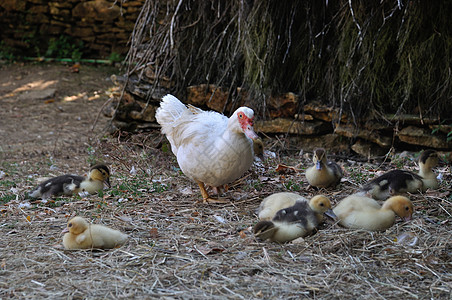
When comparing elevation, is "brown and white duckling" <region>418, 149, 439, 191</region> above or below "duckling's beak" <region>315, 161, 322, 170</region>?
above

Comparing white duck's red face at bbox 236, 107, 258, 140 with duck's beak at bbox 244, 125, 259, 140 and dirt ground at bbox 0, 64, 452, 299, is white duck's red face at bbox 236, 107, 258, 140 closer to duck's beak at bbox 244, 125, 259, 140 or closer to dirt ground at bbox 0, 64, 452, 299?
duck's beak at bbox 244, 125, 259, 140

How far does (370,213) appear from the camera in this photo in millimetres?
4039

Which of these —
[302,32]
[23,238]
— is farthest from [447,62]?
[23,238]

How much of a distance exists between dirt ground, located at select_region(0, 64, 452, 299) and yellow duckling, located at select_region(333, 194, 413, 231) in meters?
0.08

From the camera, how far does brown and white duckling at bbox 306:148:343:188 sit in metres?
5.09

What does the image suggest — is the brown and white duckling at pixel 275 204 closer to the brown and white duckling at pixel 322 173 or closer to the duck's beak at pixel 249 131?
the duck's beak at pixel 249 131

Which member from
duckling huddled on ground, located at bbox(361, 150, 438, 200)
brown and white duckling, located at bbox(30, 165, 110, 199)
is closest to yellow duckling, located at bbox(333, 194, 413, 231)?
duckling huddled on ground, located at bbox(361, 150, 438, 200)

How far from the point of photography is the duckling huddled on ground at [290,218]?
3846 mm

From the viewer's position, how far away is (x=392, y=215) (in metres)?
4.02

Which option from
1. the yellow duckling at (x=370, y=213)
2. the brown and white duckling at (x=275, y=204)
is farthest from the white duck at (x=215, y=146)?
the yellow duckling at (x=370, y=213)

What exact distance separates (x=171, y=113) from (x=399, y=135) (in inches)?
112

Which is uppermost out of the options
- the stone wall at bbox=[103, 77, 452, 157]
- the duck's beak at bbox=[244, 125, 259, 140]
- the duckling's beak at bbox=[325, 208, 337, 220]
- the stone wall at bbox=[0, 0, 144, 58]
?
the duck's beak at bbox=[244, 125, 259, 140]

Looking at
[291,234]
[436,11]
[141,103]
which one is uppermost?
[436,11]

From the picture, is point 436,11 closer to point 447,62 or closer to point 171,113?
point 447,62
